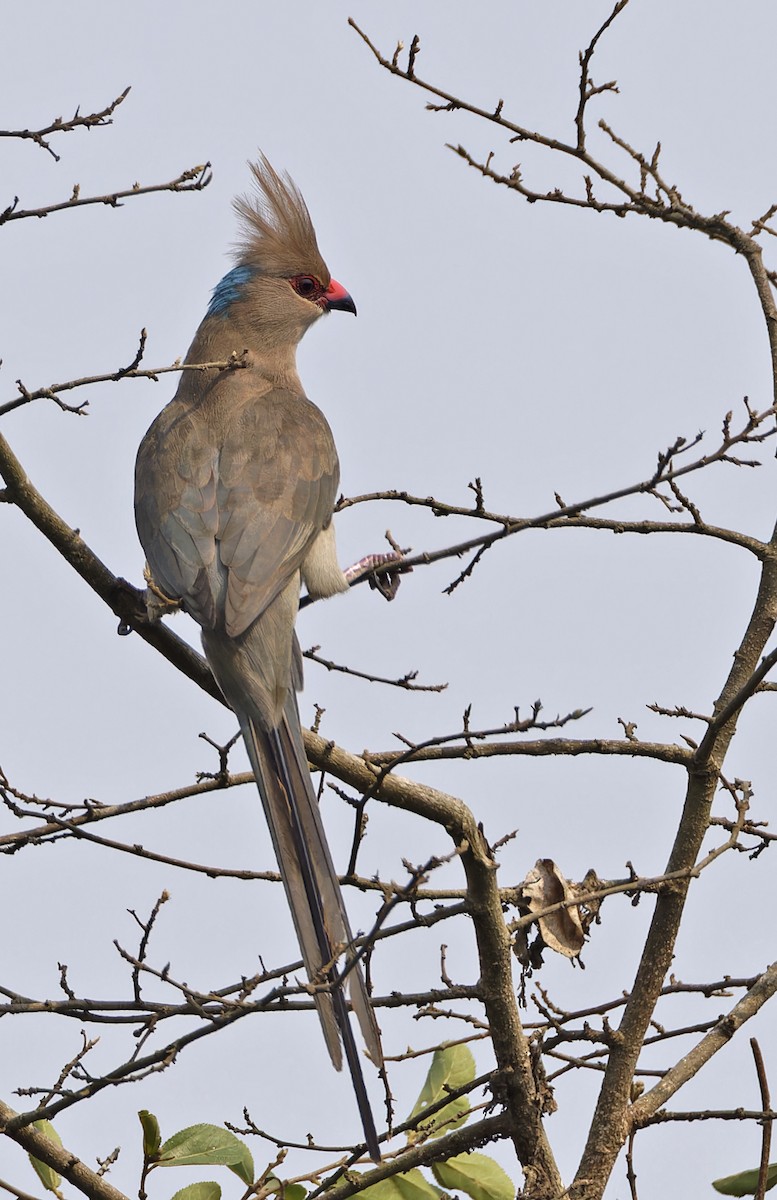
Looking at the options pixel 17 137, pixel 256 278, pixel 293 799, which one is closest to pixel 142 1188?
pixel 293 799

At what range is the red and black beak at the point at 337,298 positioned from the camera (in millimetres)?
5836

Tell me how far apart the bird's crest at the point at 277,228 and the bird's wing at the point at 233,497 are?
1055 millimetres

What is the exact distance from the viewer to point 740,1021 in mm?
3402

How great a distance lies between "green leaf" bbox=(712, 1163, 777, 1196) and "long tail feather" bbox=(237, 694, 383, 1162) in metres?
0.87

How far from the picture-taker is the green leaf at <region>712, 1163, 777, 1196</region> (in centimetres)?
318

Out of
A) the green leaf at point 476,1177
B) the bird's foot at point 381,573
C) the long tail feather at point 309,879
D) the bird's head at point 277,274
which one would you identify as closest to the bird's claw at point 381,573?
the bird's foot at point 381,573

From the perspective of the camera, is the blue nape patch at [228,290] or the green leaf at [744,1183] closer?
the green leaf at [744,1183]

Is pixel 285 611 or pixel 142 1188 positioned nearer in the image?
pixel 142 1188

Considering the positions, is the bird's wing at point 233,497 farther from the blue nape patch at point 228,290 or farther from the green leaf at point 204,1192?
the green leaf at point 204,1192

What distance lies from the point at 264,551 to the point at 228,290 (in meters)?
1.93

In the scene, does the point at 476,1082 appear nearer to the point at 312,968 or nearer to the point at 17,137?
the point at 312,968

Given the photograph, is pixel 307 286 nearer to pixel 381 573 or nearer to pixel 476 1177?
pixel 381 573

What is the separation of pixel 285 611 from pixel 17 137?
1.60 meters

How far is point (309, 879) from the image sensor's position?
11.6 feet
